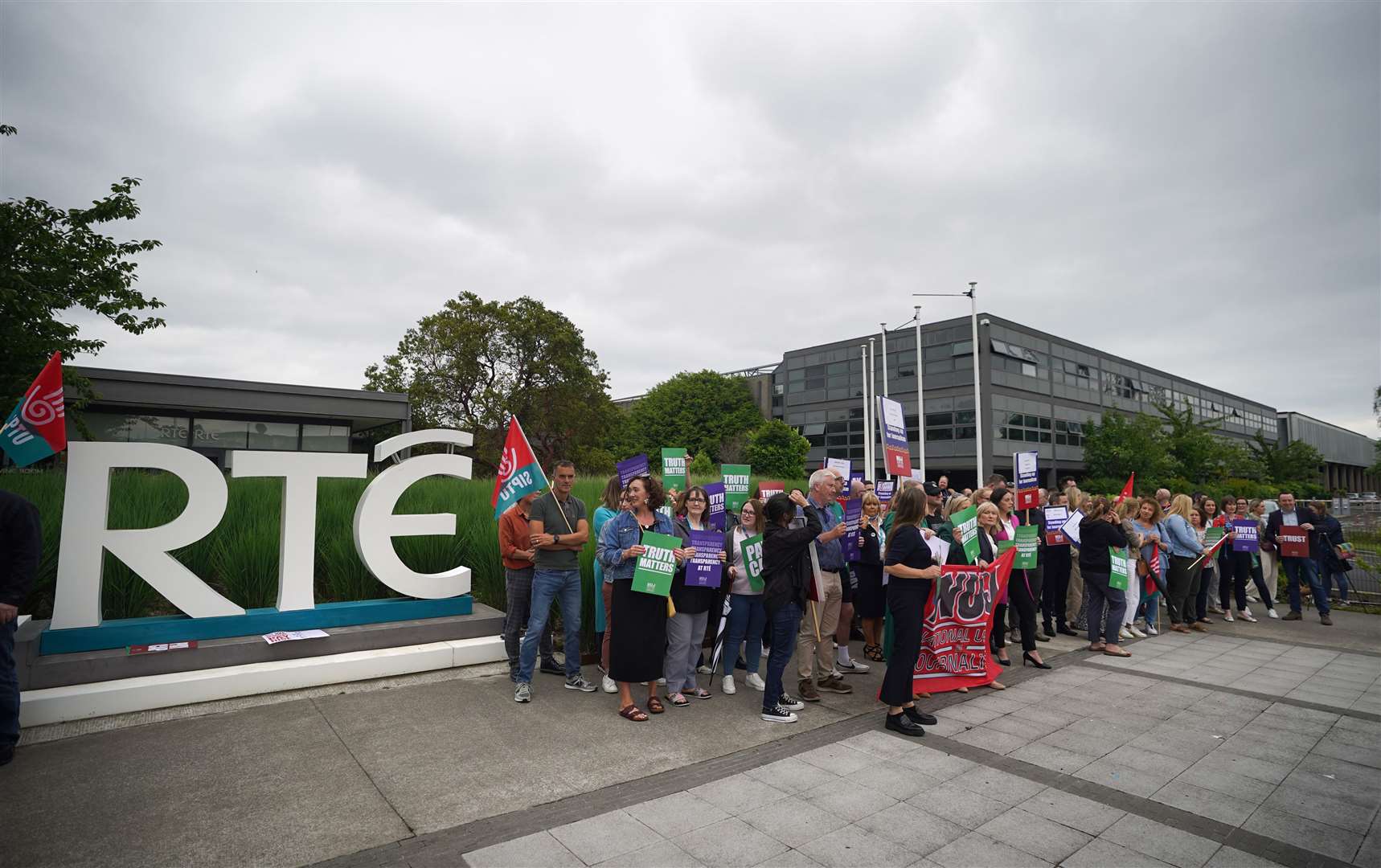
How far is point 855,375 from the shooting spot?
51.6 m

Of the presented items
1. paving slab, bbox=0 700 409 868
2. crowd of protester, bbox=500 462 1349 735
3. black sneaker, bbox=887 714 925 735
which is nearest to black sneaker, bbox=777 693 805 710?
crowd of protester, bbox=500 462 1349 735

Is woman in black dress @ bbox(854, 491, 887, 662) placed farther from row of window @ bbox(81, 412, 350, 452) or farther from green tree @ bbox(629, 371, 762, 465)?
green tree @ bbox(629, 371, 762, 465)

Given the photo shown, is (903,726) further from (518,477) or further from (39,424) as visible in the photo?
(39,424)

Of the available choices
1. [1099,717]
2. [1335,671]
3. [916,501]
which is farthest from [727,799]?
[1335,671]

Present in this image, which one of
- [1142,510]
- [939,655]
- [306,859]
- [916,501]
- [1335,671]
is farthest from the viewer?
[1142,510]

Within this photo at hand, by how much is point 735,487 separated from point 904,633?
2540 millimetres

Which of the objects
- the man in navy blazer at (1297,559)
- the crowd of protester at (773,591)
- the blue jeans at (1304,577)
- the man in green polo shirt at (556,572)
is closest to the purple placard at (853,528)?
the crowd of protester at (773,591)

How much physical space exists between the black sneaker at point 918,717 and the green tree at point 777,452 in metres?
27.2

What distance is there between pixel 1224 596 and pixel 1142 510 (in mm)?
3551

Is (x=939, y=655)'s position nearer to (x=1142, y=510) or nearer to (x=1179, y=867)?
(x=1179, y=867)

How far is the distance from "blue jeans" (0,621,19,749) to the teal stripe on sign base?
41.1 inches

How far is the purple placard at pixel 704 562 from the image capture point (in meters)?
5.75

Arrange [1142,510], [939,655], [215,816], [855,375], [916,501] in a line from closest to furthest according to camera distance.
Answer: [215,816] < [916,501] < [939,655] < [1142,510] < [855,375]

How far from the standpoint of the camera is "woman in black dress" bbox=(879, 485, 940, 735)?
205 inches
